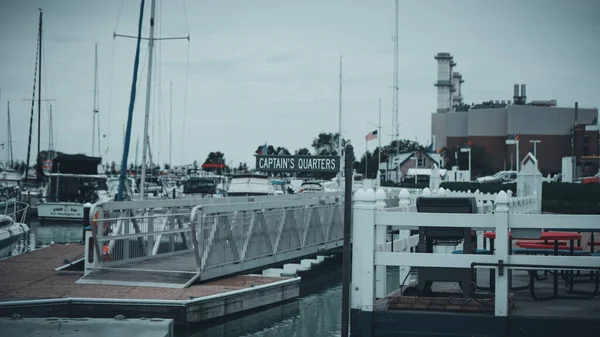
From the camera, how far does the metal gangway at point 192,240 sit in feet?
53.5

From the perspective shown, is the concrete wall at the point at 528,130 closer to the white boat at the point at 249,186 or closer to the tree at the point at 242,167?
the tree at the point at 242,167

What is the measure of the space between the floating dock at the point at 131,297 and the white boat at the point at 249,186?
70.7 ft

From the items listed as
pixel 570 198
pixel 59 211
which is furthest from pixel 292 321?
pixel 59 211

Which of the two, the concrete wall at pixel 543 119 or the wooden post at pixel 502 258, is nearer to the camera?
the wooden post at pixel 502 258

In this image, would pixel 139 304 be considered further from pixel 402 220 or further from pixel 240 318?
pixel 402 220

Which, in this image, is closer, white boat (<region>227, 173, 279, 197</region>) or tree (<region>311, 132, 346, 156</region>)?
white boat (<region>227, 173, 279, 197</region>)

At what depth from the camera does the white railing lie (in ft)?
27.4

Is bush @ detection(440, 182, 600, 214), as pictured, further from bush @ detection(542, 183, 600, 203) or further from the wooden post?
the wooden post

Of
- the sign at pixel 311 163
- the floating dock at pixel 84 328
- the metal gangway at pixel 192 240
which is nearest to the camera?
the floating dock at pixel 84 328

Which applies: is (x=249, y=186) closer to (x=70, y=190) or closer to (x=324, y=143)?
(x=70, y=190)

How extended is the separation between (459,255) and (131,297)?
7.95 meters

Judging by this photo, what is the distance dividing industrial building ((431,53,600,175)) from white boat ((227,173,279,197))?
6870 centimetres

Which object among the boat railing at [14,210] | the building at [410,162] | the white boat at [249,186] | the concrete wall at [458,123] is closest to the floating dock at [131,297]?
the boat railing at [14,210]

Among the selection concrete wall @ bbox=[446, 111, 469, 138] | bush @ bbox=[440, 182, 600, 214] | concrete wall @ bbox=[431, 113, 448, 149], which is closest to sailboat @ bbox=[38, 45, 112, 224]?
bush @ bbox=[440, 182, 600, 214]
